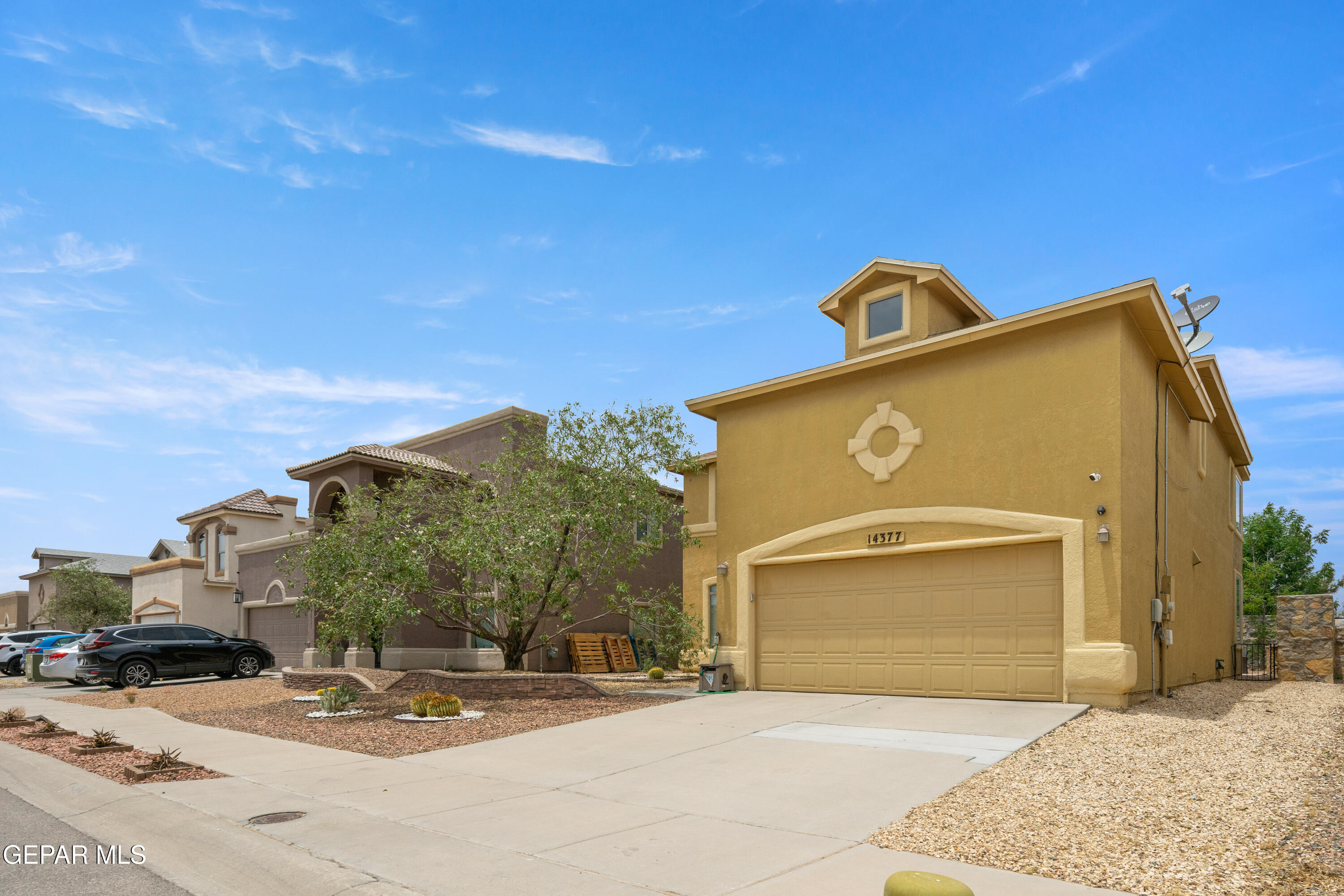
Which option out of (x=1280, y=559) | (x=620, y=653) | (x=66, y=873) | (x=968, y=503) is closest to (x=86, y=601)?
(x=620, y=653)

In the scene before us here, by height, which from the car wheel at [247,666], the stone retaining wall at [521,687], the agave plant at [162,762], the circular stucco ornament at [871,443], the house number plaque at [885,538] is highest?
the circular stucco ornament at [871,443]

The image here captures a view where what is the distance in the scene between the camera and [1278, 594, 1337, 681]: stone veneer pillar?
65.8 feet

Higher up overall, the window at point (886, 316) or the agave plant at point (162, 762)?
the window at point (886, 316)

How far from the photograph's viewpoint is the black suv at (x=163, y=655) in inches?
873

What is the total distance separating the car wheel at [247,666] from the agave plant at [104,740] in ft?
38.3

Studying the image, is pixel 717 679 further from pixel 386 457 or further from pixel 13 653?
pixel 13 653

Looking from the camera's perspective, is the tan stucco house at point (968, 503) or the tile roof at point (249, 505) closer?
the tan stucco house at point (968, 503)

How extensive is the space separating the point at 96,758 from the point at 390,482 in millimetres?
12657

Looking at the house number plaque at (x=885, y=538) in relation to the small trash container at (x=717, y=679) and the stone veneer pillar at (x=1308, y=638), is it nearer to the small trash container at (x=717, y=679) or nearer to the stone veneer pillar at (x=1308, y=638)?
the small trash container at (x=717, y=679)

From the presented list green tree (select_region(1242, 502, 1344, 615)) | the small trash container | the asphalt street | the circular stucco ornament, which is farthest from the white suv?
green tree (select_region(1242, 502, 1344, 615))

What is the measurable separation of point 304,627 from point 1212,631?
2333 cm

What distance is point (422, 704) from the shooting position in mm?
14625

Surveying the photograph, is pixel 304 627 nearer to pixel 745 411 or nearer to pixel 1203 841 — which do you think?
pixel 745 411

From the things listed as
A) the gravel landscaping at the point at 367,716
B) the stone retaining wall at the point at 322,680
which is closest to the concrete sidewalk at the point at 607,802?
the gravel landscaping at the point at 367,716
